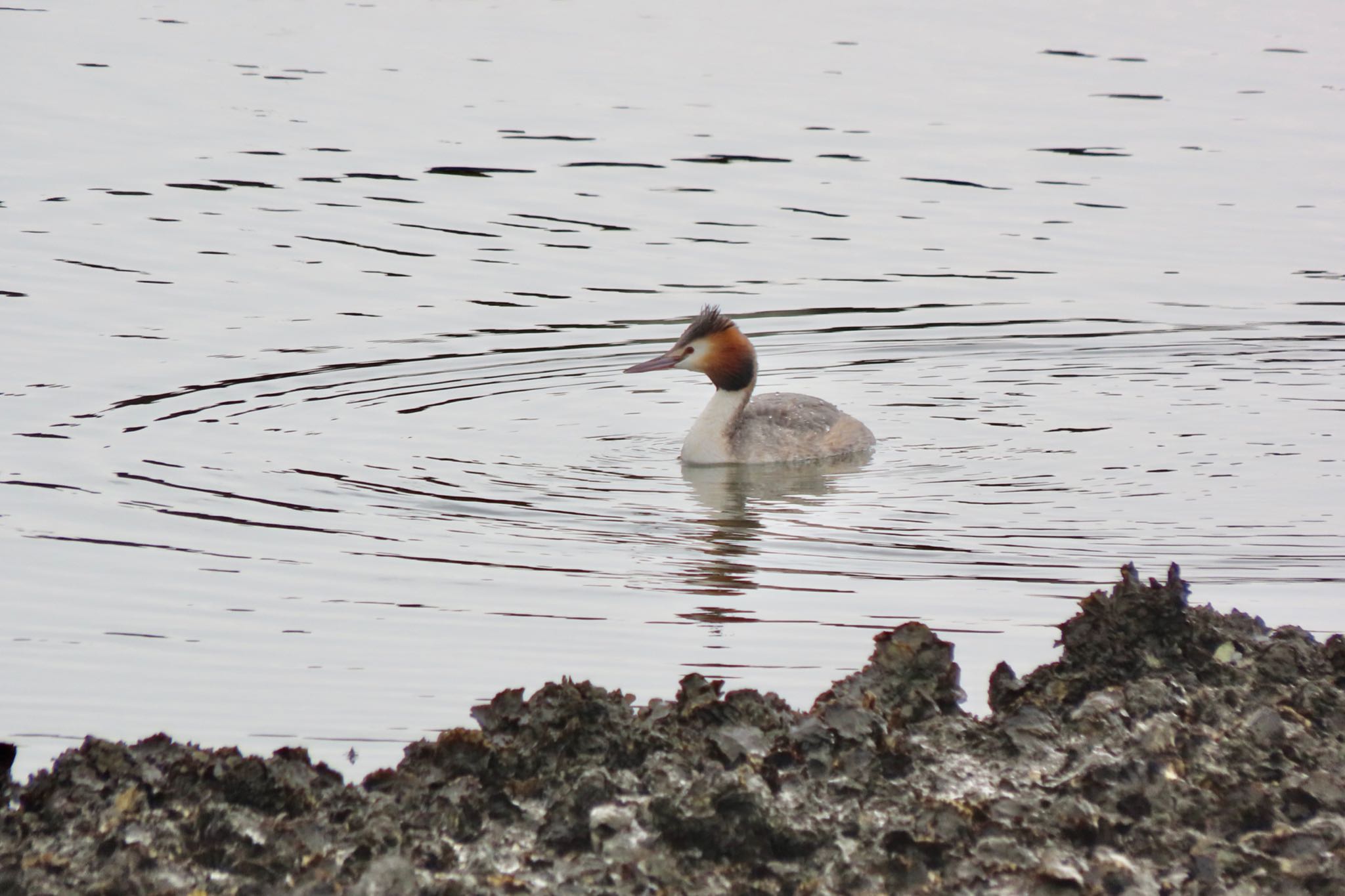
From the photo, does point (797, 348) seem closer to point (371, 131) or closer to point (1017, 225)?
point (1017, 225)

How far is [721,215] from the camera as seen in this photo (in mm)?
18828

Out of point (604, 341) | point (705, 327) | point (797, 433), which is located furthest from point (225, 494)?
point (604, 341)

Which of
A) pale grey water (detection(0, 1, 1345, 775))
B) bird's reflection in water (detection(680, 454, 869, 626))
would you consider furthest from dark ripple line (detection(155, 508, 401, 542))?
bird's reflection in water (detection(680, 454, 869, 626))

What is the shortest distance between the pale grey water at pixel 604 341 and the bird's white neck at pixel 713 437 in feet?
1.29

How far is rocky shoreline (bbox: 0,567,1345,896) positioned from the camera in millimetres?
5527

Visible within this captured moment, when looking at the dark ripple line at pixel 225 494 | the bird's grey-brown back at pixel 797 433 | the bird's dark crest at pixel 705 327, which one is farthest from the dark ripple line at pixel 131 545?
the bird's dark crest at pixel 705 327

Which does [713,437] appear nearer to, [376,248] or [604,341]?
[604,341]

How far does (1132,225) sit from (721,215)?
12.4ft

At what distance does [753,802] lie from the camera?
5.73 metres

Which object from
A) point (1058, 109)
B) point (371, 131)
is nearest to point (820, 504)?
point (371, 131)

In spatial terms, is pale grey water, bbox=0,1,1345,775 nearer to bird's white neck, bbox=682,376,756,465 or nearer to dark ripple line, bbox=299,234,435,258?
dark ripple line, bbox=299,234,435,258

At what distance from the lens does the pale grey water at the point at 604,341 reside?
29.6ft

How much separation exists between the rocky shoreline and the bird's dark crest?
7230mm

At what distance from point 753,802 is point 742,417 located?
834cm
